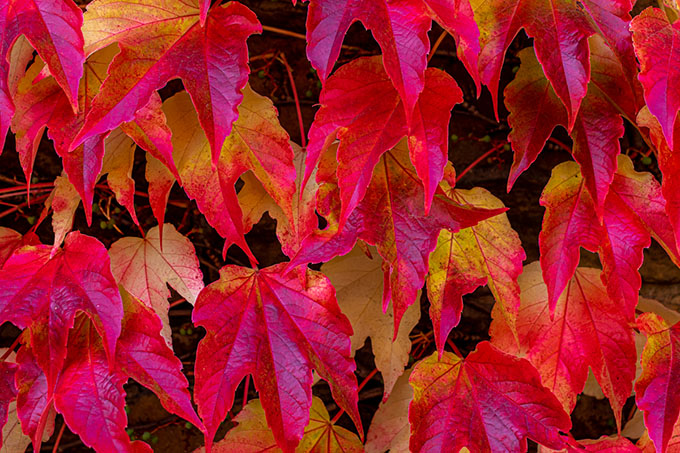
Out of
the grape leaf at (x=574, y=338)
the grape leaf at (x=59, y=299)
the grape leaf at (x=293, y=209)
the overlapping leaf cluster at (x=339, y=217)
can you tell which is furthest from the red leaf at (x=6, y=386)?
the grape leaf at (x=574, y=338)

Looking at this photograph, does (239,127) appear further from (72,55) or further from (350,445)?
(350,445)

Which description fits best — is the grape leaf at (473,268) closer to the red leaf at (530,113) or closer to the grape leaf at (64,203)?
→ the red leaf at (530,113)

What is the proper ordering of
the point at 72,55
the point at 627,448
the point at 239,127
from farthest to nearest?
the point at 627,448
the point at 239,127
the point at 72,55

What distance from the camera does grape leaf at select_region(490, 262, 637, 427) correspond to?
29.7 inches

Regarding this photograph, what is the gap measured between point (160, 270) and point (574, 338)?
61cm

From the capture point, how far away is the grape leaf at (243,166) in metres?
0.65

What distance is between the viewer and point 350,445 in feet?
2.58

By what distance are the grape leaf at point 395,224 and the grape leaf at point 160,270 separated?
0.22m

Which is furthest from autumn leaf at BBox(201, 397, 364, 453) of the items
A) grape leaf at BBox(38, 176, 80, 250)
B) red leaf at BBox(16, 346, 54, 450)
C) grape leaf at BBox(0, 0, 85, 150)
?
grape leaf at BBox(0, 0, 85, 150)

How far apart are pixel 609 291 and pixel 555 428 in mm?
193

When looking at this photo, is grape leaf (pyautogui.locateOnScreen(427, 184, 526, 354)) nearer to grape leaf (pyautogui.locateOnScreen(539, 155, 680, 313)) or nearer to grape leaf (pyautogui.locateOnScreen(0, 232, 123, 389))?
grape leaf (pyautogui.locateOnScreen(539, 155, 680, 313))

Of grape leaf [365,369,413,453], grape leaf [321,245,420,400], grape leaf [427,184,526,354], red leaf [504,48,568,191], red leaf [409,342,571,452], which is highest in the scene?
red leaf [504,48,568,191]

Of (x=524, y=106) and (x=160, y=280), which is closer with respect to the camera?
(x=524, y=106)

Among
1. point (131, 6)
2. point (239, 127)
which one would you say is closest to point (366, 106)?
point (239, 127)
